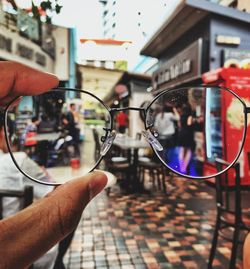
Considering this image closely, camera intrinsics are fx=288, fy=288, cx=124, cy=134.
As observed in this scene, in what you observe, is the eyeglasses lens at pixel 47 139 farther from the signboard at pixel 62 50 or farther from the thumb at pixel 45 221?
the signboard at pixel 62 50

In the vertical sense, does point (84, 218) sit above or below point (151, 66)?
below

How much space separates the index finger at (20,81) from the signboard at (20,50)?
6446 mm

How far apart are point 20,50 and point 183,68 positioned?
5.09 m

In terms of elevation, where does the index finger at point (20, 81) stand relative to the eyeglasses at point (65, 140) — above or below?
above

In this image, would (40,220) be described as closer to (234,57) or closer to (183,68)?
(234,57)

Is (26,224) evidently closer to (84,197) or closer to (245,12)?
(84,197)

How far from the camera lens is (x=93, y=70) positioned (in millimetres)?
9359

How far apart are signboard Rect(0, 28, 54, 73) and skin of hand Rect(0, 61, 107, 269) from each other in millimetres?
6770

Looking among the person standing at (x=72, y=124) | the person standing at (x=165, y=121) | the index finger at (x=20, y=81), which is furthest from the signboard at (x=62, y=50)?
the index finger at (x=20, y=81)

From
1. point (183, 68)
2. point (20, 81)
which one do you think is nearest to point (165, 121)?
point (20, 81)

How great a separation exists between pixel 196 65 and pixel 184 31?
1.51 meters

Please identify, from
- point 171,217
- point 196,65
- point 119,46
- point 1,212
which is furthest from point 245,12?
point 1,212

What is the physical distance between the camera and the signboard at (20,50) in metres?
7.99

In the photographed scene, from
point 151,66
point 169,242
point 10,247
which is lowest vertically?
point 169,242
